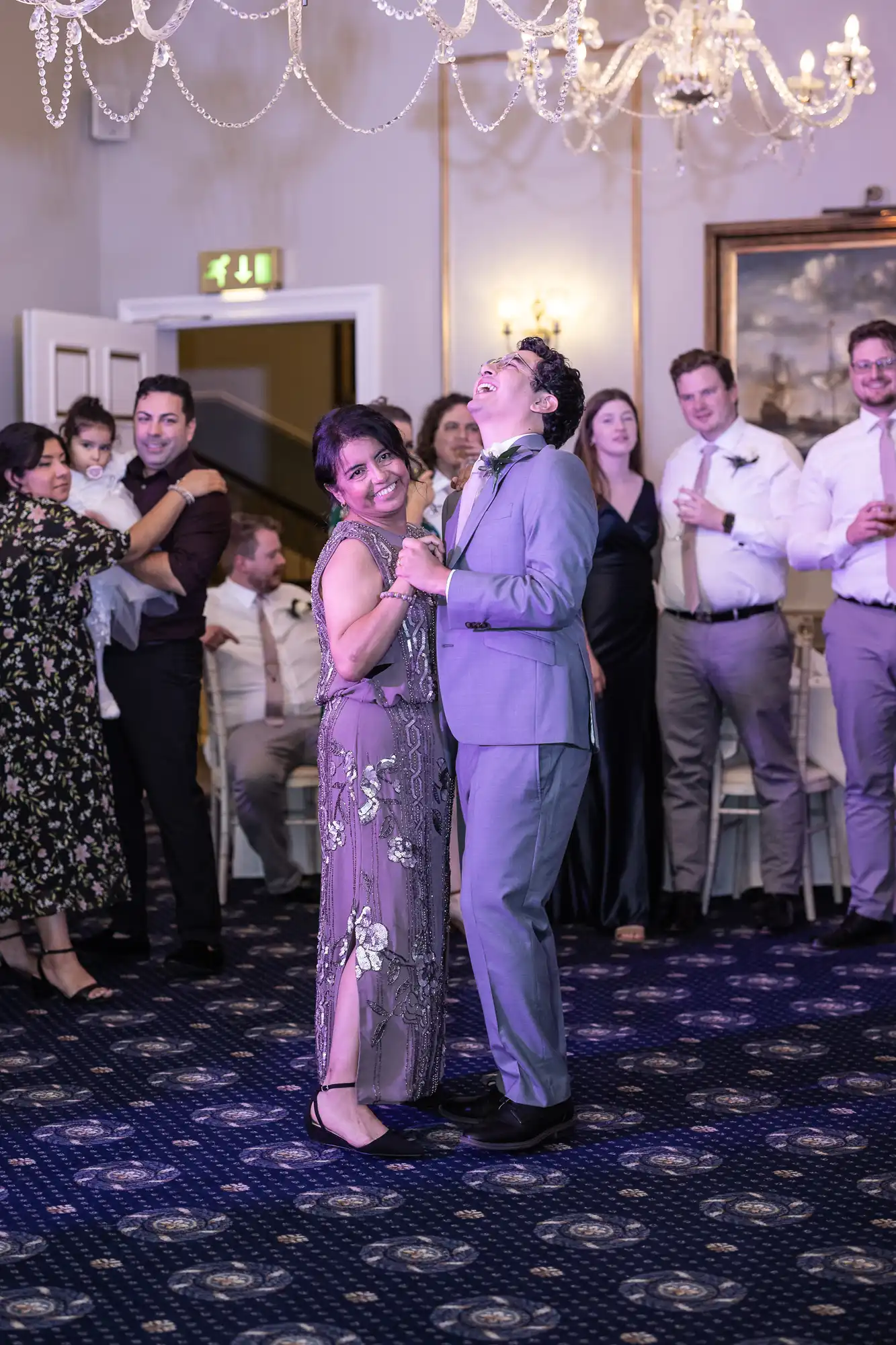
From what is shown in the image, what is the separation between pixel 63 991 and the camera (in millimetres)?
4750

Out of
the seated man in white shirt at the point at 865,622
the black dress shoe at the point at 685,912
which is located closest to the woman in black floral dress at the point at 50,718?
the black dress shoe at the point at 685,912

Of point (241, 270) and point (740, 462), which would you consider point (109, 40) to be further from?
point (740, 462)

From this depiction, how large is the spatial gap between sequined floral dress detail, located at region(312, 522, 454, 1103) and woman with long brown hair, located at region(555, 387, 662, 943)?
2.27m

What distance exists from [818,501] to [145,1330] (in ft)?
12.6

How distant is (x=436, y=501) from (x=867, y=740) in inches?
65.9

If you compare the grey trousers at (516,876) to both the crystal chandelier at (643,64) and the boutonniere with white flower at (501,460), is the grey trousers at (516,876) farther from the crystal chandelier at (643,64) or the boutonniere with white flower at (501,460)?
the crystal chandelier at (643,64)

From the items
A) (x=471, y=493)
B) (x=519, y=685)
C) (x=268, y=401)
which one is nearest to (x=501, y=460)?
(x=471, y=493)

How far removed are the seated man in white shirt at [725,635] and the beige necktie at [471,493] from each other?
237 centimetres

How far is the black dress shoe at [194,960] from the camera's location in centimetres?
504

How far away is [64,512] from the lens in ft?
15.1

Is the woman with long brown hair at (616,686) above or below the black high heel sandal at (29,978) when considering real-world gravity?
above

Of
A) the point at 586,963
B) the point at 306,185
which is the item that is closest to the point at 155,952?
the point at 586,963

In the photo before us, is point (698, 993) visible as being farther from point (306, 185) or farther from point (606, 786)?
point (306, 185)

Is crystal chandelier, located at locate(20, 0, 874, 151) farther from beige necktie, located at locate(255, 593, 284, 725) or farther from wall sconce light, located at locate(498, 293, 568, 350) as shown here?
beige necktie, located at locate(255, 593, 284, 725)
